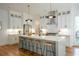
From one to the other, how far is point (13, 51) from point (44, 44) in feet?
2.33

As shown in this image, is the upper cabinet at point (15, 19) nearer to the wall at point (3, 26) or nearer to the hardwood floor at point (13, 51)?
the wall at point (3, 26)

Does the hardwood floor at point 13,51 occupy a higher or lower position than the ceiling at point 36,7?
lower

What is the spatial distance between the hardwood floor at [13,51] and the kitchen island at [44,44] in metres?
0.09

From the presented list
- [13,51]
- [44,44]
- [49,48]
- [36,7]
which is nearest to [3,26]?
[13,51]

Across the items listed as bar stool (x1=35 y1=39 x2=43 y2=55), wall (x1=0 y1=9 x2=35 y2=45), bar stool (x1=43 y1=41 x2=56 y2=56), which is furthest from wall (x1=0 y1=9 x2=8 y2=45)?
bar stool (x1=43 y1=41 x2=56 y2=56)

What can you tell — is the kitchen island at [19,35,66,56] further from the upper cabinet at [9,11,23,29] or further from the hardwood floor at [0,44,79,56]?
the upper cabinet at [9,11,23,29]

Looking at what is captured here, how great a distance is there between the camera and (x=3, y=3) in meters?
2.45

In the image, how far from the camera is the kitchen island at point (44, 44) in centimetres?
238

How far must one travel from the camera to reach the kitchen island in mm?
2379

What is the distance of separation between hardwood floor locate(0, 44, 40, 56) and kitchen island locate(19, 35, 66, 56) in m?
0.09

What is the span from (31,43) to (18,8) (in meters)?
0.82

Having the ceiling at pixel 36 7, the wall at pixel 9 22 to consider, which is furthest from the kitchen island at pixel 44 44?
the ceiling at pixel 36 7

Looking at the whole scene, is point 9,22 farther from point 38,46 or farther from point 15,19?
point 38,46

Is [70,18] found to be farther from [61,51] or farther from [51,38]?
[61,51]
